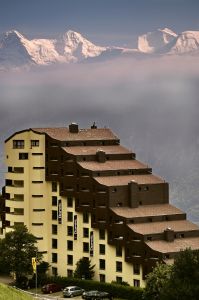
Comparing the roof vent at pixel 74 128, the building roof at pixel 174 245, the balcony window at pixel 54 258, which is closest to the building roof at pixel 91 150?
the roof vent at pixel 74 128

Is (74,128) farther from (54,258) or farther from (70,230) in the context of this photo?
(54,258)

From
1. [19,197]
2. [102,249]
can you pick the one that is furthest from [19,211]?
[102,249]

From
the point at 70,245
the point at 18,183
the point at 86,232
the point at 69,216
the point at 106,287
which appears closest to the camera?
the point at 106,287

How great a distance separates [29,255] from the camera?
Result: 178 m

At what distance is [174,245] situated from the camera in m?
172

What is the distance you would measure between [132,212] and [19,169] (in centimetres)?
2576

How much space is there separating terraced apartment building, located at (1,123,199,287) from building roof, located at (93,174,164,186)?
17 cm

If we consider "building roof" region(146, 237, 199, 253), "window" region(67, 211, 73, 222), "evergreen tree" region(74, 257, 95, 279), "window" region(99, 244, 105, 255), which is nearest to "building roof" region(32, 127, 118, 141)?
"window" region(67, 211, 73, 222)

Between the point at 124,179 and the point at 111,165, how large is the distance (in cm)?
489

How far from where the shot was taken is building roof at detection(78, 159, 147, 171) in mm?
185875

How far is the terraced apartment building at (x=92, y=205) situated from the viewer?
174250 millimetres

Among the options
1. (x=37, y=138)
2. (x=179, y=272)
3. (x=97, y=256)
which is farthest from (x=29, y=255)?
(x=179, y=272)

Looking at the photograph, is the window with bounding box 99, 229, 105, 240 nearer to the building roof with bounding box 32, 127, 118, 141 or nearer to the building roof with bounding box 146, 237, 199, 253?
the building roof with bounding box 146, 237, 199, 253

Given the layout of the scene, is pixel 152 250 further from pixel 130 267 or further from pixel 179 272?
pixel 179 272
